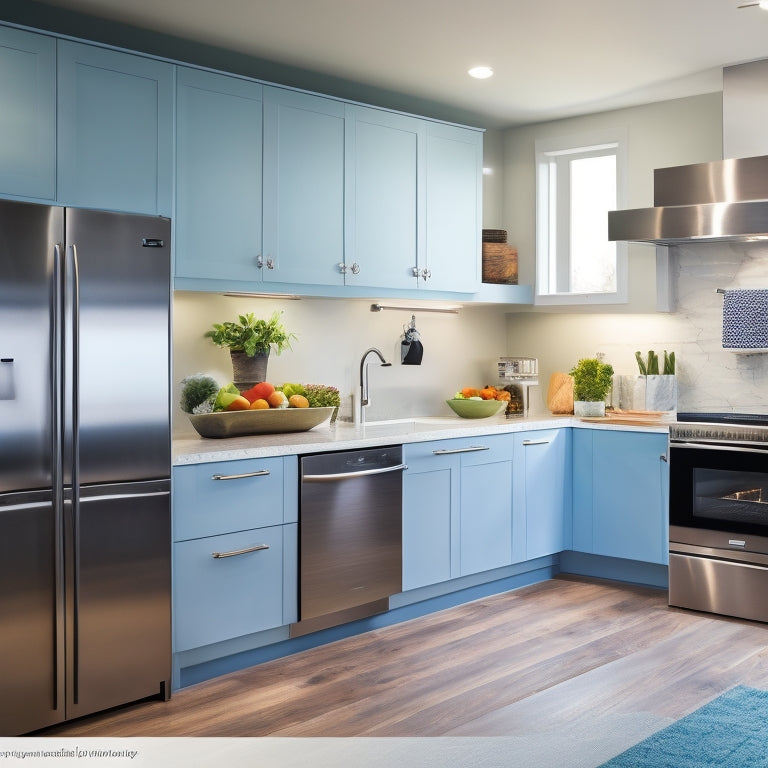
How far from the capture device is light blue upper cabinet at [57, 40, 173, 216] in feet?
10.5

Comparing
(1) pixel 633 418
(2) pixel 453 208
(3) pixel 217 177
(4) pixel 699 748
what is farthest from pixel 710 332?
(4) pixel 699 748

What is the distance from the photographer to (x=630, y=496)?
15.3 feet

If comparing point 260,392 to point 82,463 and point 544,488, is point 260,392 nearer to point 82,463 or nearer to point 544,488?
point 82,463

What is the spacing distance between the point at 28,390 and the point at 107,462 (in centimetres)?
35

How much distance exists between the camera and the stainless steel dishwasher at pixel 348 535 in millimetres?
3676

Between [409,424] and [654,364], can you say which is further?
[654,364]

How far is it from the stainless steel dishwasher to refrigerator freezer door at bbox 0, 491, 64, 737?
1025 mm

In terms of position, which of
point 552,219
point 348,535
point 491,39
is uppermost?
point 491,39

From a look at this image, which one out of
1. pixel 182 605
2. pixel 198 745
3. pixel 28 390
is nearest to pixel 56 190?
pixel 28 390

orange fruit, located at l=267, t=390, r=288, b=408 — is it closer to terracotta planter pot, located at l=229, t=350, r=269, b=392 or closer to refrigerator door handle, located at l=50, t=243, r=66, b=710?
terracotta planter pot, located at l=229, t=350, r=269, b=392

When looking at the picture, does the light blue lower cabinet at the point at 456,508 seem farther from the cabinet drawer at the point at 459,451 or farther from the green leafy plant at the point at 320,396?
the green leafy plant at the point at 320,396

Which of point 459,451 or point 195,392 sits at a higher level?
point 195,392

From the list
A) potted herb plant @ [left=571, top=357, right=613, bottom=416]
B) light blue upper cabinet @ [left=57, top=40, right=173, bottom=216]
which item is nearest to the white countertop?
potted herb plant @ [left=571, top=357, right=613, bottom=416]

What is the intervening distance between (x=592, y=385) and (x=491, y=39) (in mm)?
1912
